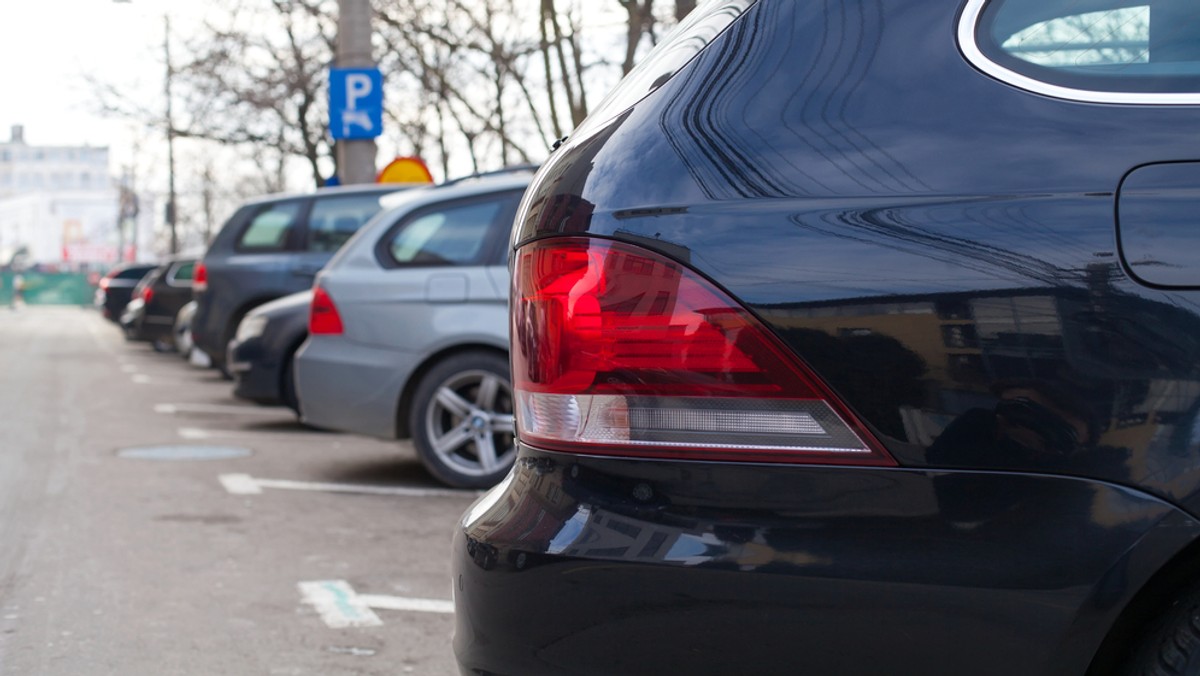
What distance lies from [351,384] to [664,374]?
17.6 ft

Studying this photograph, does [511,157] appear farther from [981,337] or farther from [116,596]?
[981,337]

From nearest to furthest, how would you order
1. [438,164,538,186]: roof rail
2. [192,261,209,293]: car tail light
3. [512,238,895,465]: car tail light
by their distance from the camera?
[512,238,895,465]: car tail light → [438,164,538,186]: roof rail → [192,261,209,293]: car tail light

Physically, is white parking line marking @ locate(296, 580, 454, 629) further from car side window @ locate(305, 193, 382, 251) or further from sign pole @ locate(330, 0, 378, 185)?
sign pole @ locate(330, 0, 378, 185)

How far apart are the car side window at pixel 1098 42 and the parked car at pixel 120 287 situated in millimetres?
30362

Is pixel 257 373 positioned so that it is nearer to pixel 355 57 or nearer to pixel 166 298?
pixel 355 57

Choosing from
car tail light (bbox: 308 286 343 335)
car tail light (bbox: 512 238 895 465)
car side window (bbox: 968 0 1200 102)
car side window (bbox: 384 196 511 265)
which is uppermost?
car side window (bbox: 968 0 1200 102)

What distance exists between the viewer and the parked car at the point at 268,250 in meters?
12.0

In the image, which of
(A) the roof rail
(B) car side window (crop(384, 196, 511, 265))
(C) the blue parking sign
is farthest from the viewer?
(C) the blue parking sign

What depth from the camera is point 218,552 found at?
5574 millimetres

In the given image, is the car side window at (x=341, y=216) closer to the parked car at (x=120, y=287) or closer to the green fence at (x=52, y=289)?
the parked car at (x=120, y=287)

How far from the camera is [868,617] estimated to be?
1.92 m

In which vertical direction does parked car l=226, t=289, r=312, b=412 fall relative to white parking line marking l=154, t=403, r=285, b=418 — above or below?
above

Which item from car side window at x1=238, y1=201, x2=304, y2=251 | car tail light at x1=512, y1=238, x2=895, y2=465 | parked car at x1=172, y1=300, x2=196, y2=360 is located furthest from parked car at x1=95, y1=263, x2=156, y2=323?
car tail light at x1=512, y1=238, x2=895, y2=465

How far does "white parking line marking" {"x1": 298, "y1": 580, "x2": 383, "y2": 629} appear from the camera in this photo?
447cm
